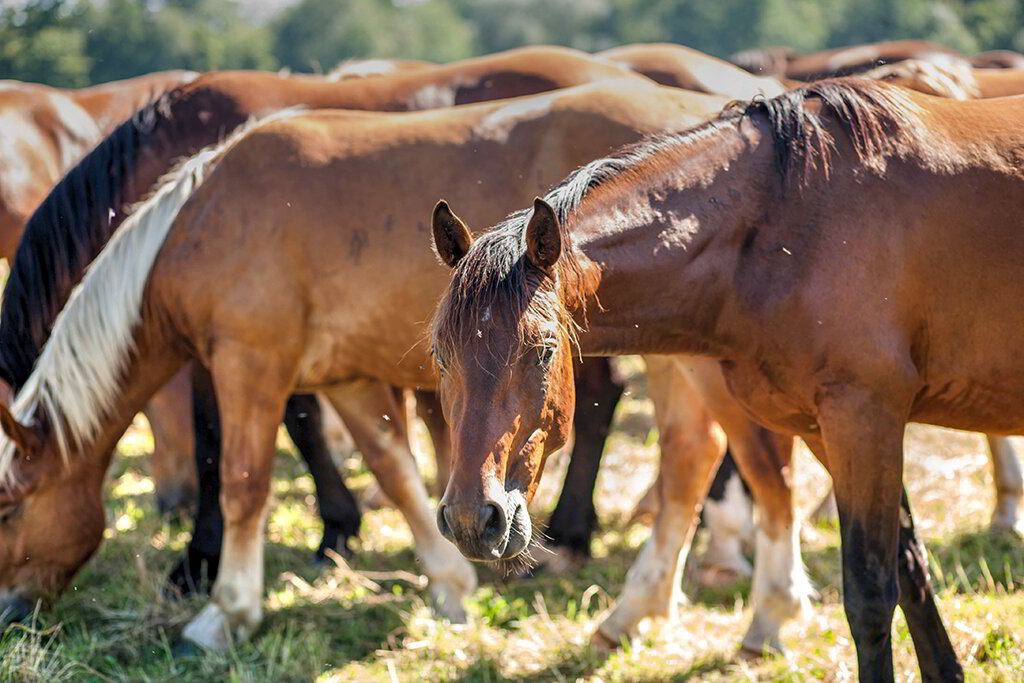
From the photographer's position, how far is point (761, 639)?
13.0 ft

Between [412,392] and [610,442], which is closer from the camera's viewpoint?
[412,392]

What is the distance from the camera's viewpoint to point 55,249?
15.3 ft

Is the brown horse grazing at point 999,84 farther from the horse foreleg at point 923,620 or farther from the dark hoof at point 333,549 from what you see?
the dark hoof at point 333,549

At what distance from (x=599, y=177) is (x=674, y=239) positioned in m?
0.27

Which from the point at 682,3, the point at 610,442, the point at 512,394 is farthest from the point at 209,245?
the point at 682,3

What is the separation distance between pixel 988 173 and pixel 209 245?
8.69ft

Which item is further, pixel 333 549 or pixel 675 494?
pixel 333 549

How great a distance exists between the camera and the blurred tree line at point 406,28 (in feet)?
29.8

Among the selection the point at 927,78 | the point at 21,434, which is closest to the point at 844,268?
the point at 927,78

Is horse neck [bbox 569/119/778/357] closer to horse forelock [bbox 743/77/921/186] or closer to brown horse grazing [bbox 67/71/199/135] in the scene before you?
horse forelock [bbox 743/77/921/186]

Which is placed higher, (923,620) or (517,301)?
(517,301)

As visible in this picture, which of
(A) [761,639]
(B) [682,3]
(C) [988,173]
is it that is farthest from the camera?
(B) [682,3]

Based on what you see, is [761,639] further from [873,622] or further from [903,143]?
[903,143]

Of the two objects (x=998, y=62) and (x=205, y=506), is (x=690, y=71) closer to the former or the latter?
(x=998, y=62)
